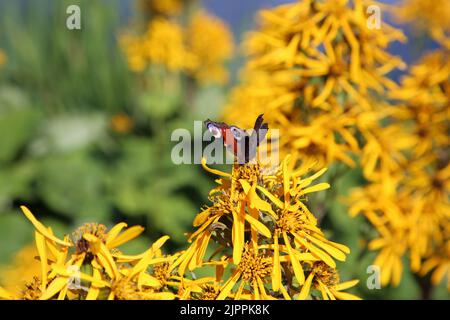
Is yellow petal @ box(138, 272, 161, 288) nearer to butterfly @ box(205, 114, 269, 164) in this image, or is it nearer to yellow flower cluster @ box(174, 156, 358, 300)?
yellow flower cluster @ box(174, 156, 358, 300)

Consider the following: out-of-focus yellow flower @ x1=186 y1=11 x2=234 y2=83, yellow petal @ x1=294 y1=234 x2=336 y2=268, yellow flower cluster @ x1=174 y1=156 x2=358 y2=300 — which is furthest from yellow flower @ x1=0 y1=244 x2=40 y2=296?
out-of-focus yellow flower @ x1=186 y1=11 x2=234 y2=83

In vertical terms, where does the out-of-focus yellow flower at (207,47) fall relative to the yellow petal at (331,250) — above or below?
above

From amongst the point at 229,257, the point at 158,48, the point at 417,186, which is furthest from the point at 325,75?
the point at 158,48

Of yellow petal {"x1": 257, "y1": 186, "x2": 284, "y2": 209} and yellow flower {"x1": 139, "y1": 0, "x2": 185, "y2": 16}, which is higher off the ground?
yellow flower {"x1": 139, "y1": 0, "x2": 185, "y2": 16}

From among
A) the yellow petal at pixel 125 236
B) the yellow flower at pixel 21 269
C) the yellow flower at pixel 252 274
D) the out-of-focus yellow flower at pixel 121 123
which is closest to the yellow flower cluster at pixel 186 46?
the out-of-focus yellow flower at pixel 121 123

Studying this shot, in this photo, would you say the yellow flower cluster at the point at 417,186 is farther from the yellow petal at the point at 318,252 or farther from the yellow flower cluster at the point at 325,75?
the yellow petal at the point at 318,252

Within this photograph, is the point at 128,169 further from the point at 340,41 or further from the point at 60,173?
the point at 340,41
